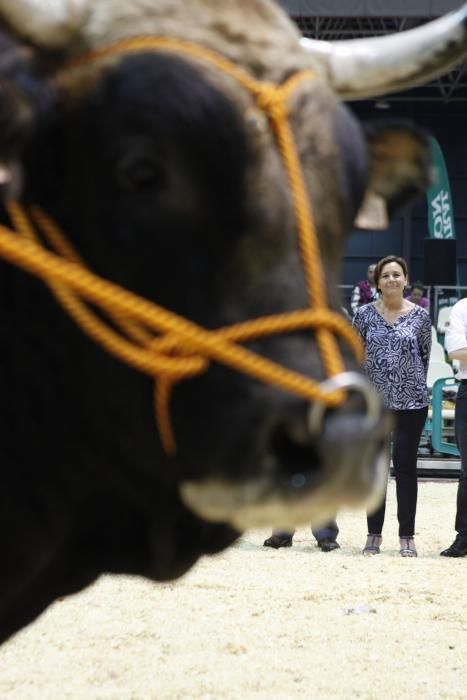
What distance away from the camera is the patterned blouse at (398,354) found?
8211 millimetres

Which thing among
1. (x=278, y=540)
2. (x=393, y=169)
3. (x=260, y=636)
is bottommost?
(x=278, y=540)

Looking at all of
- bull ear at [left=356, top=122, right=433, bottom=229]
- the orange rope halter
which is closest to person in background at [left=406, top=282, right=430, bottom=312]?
bull ear at [left=356, top=122, right=433, bottom=229]

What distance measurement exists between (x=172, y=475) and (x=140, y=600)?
4.61 m

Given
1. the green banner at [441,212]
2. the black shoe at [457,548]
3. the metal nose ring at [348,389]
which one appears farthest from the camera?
the green banner at [441,212]

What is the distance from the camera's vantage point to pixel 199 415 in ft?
7.57

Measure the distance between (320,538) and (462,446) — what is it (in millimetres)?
1270

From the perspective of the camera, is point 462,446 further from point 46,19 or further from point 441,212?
point 441,212

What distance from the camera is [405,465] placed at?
27.8 feet

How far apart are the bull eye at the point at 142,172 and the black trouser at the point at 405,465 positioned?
622 centimetres

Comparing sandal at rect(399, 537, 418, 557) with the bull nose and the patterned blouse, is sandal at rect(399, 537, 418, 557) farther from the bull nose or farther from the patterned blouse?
the bull nose

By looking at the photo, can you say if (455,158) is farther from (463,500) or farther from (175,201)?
(175,201)

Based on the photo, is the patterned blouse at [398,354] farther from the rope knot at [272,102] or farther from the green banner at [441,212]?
the green banner at [441,212]

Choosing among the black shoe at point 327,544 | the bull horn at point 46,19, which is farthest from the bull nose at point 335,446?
the black shoe at point 327,544

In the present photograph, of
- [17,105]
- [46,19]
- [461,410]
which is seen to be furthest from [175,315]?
[461,410]
